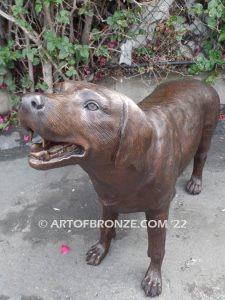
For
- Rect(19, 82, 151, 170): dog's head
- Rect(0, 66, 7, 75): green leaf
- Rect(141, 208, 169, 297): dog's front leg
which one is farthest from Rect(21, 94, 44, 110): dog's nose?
Rect(0, 66, 7, 75): green leaf

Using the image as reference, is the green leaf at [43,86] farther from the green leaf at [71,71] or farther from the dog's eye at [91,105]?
the dog's eye at [91,105]

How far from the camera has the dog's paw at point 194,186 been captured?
123 inches

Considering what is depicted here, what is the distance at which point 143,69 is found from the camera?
13.3ft

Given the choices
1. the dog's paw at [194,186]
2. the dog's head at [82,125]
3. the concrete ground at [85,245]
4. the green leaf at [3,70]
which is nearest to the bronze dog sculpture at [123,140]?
the dog's head at [82,125]

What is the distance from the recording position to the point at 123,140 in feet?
5.21

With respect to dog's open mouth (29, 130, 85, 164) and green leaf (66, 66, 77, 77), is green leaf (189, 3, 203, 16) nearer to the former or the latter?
green leaf (66, 66, 77, 77)

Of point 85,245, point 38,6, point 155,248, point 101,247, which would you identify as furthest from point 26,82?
point 155,248

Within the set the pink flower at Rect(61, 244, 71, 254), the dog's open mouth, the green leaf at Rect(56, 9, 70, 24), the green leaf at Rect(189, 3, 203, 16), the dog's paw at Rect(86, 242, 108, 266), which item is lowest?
the pink flower at Rect(61, 244, 71, 254)

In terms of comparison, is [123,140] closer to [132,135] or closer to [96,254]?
[132,135]

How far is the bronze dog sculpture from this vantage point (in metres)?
1.50

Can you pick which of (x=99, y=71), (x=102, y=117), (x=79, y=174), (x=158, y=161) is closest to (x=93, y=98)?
(x=102, y=117)

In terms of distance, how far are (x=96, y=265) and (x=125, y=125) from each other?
133 cm

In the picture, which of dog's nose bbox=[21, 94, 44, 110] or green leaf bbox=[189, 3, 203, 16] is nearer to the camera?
dog's nose bbox=[21, 94, 44, 110]

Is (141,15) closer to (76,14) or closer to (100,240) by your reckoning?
(76,14)
